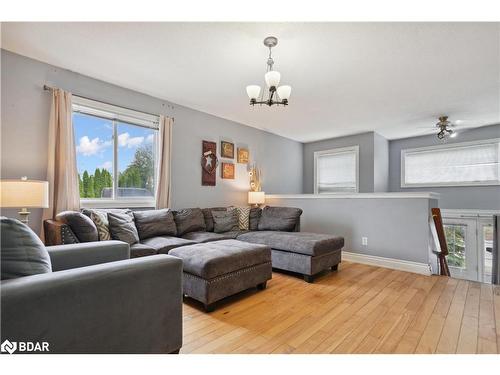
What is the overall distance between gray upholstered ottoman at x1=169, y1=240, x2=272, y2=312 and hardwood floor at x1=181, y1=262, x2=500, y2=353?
0.43 ft

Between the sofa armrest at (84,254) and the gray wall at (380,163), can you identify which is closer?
the sofa armrest at (84,254)

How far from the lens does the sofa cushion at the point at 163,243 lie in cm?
266

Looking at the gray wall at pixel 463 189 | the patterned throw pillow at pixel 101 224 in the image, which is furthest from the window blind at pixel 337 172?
the patterned throw pillow at pixel 101 224

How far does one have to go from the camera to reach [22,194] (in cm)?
206

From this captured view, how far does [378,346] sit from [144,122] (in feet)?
11.7

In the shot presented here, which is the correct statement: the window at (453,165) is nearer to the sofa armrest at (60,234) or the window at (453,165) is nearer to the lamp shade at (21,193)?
the sofa armrest at (60,234)

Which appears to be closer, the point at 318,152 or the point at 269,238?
the point at 269,238

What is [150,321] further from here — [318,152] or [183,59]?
[318,152]

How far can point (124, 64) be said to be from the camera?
8.83 feet

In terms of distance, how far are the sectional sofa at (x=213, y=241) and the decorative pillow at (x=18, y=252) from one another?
121cm

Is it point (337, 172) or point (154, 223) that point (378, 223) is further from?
point (154, 223)

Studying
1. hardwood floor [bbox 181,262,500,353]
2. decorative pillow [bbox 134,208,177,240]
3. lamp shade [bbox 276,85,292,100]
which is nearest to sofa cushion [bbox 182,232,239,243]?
decorative pillow [bbox 134,208,177,240]

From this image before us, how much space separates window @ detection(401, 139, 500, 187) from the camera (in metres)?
4.72
